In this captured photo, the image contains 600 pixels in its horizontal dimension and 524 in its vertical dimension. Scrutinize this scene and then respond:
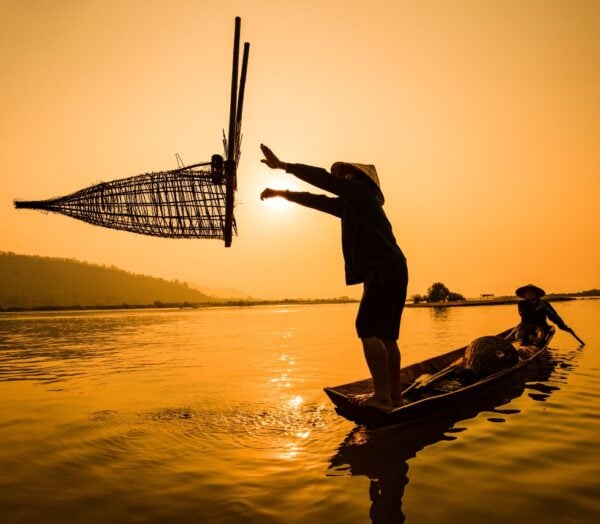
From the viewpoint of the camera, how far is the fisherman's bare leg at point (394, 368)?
5.02 m

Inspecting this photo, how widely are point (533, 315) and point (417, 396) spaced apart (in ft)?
28.1

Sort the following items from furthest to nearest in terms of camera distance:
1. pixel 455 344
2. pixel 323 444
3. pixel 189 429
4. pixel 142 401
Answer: pixel 455 344
pixel 142 401
pixel 189 429
pixel 323 444

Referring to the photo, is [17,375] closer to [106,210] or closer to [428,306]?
[106,210]

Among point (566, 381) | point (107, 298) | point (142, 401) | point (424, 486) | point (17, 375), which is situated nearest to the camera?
A: point (424, 486)

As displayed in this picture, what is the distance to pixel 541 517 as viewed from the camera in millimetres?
3270

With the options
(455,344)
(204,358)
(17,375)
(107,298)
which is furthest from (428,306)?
(107,298)

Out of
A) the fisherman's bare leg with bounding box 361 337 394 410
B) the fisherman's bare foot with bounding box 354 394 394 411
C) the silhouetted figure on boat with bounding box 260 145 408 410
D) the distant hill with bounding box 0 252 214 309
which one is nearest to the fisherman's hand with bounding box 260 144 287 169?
the silhouetted figure on boat with bounding box 260 145 408 410

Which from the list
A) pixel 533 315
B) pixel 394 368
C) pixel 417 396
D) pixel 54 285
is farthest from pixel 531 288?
pixel 54 285

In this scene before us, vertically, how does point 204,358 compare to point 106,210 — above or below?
below

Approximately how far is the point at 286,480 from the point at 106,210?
4.45 m

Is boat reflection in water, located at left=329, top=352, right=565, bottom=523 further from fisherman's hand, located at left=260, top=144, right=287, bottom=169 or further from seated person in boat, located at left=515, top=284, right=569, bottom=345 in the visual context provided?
seated person in boat, located at left=515, top=284, right=569, bottom=345

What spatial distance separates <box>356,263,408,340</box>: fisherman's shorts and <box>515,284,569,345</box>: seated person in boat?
9744 mm

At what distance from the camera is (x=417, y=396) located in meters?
6.58

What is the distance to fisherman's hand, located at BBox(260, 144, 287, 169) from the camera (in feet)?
14.1
